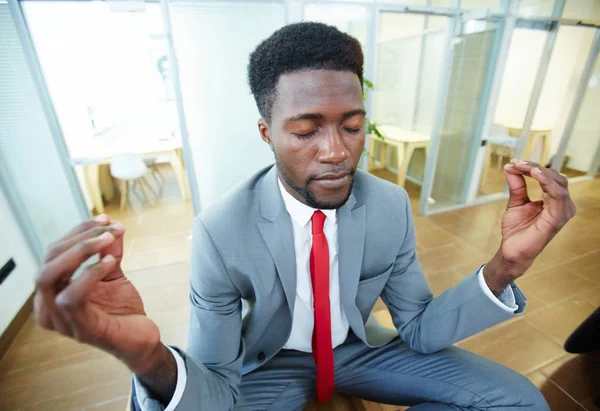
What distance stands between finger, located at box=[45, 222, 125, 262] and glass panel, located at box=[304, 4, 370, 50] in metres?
2.44

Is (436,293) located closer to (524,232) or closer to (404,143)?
(524,232)

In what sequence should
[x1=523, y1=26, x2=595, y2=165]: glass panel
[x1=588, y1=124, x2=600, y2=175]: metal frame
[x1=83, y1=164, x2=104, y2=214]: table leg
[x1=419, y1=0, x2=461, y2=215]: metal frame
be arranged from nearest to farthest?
[x1=419, y1=0, x2=461, y2=215]: metal frame
[x1=83, y1=164, x2=104, y2=214]: table leg
[x1=523, y1=26, x2=595, y2=165]: glass panel
[x1=588, y1=124, x2=600, y2=175]: metal frame

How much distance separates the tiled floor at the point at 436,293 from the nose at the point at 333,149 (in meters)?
0.87

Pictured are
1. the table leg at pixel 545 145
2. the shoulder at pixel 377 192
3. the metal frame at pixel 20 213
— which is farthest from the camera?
the table leg at pixel 545 145

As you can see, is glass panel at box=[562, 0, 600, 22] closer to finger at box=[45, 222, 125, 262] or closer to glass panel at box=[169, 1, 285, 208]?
glass panel at box=[169, 1, 285, 208]

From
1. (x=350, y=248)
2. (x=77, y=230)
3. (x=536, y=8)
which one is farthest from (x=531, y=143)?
(x=77, y=230)

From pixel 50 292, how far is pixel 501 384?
1.11m

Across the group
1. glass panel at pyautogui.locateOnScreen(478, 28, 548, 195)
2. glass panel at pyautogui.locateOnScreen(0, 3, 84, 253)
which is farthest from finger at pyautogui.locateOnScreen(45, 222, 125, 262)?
glass panel at pyautogui.locateOnScreen(478, 28, 548, 195)

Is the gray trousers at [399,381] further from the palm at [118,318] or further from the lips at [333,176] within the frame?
the lips at [333,176]

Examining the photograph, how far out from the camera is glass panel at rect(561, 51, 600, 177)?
3.76m

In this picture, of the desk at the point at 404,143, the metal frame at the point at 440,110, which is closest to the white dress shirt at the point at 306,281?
the metal frame at the point at 440,110

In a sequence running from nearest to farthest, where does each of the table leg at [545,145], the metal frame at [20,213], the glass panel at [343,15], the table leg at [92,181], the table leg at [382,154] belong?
1. the metal frame at [20,213]
2. the glass panel at [343,15]
3. the table leg at [92,181]
4. the table leg at [545,145]
5. the table leg at [382,154]

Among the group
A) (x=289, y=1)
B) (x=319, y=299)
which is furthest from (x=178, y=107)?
(x=319, y=299)

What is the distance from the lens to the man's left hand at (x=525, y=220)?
2.16 ft
